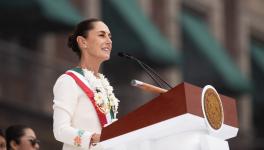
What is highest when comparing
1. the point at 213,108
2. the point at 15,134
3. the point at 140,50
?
the point at 140,50

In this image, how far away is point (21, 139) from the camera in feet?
24.0

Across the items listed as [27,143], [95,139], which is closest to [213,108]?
[95,139]

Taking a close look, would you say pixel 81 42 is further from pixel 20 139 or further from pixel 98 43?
pixel 20 139

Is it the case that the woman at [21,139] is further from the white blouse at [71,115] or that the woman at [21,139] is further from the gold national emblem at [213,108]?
the gold national emblem at [213,108]

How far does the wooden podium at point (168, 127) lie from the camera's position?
4.88 m

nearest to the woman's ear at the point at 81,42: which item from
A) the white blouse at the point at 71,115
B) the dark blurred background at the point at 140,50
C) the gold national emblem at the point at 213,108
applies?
the white blouse at the point at 71,115

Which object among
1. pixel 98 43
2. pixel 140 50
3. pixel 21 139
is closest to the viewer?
pixel 98 43

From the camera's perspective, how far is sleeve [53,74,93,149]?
207 inches

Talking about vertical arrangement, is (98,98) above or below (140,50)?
below

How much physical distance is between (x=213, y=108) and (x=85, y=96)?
773mm

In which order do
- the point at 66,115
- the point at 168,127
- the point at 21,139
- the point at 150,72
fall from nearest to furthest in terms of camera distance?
the point at 168,127
the point at 66,115
the point at 150,72
the point at 21,139

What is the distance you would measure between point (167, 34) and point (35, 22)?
205 inches

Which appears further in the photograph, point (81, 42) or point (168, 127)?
point (81, 42)

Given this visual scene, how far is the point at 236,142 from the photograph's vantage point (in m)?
22.2
